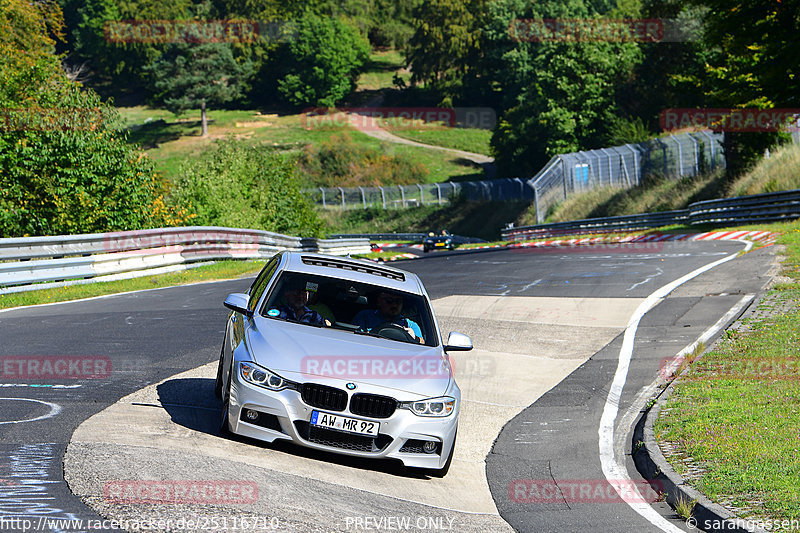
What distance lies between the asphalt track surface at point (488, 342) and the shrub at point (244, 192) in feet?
51.5

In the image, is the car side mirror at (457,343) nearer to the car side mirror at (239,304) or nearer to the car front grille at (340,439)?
the car front grille at (340,439)

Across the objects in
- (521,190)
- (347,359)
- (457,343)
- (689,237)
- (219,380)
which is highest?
(347,359)

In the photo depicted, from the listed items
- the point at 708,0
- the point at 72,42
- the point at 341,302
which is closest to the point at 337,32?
the point at 72,42

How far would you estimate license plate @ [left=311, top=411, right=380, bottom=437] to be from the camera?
24.1ft

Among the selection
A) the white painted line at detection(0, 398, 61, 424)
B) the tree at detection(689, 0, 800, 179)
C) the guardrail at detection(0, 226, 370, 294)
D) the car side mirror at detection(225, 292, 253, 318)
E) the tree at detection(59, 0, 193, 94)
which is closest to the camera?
the white painted line at detection(0, 398, 61, 424)

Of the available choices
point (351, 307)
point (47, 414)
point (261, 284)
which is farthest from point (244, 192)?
point (47, 414)

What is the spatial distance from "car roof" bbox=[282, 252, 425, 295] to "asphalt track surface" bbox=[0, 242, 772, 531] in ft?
6.33

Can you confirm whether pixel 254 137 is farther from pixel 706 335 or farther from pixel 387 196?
pixel 706 335

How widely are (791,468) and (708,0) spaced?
26665 mm

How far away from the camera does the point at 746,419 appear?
9016 millimetres

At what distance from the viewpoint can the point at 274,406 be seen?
7320mm

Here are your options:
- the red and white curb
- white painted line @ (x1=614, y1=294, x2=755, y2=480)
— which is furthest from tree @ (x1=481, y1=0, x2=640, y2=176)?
white painted line @ (x1=614, y1=294, x2=755, y2=480)

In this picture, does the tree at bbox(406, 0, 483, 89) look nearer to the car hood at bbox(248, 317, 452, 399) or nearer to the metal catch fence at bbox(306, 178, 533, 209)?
the metal catch fence at bbox(306, 178, 533, 209)

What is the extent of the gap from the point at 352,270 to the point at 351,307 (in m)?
0.58
